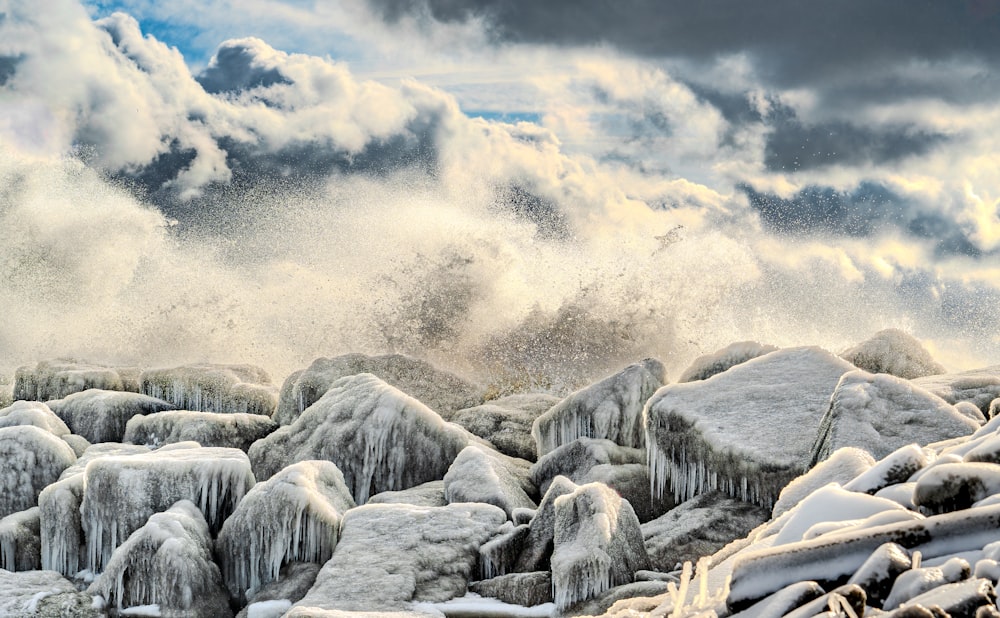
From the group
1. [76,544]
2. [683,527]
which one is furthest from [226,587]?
[683,527]

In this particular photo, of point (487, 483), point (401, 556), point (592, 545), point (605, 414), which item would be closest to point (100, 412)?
point (487, 483)

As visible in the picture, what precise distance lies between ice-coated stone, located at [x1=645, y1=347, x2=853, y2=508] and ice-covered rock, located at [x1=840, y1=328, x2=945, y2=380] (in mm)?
3443

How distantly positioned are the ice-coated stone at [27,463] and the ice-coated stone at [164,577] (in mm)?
5810

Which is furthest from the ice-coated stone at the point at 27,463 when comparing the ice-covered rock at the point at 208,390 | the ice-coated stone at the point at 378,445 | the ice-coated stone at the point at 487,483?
the ice-covered rock at the point at 208,390

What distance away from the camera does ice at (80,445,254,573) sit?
17.6 m

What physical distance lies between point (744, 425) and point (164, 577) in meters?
10.1

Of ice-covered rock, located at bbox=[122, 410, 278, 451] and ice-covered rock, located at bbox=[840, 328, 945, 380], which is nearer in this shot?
ice-covered rock, located at bbox=[840, 328, 945, 380]

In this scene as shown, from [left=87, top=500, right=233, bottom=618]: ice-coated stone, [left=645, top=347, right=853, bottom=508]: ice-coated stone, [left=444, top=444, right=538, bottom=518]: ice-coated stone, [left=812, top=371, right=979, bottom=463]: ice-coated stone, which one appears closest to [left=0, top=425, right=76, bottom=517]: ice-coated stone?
[left=87, top=500, right=233, bottom=618]: ice-coated stone

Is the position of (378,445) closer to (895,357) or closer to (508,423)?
(508,423)

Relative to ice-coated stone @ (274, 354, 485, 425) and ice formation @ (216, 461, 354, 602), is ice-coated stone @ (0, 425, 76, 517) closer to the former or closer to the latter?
ice formation @ (216, 461, 354, 602)

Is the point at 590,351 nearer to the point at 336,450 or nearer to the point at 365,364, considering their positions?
the point at 365,364

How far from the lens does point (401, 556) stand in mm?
14453

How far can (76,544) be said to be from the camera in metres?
17.9

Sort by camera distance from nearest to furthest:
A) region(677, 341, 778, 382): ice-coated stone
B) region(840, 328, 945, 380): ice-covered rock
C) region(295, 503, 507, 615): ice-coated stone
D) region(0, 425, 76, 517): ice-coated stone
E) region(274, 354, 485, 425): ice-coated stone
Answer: region(295, 503, 507, 615): ice-coated stone → region(0, 425, 76, 517): ice-coated stone → region(840, 328, 945, 380): ice-covered rock → region(677, 341, 778, 382): ice-coated stone → region(274, 354, 485, 425): ice-coated stone
